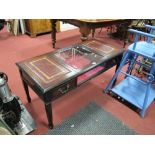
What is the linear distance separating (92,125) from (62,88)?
61cm

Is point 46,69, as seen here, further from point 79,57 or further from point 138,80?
point 138,80

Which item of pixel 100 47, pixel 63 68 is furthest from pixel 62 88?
pixel 100 47

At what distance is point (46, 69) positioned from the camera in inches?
53.6

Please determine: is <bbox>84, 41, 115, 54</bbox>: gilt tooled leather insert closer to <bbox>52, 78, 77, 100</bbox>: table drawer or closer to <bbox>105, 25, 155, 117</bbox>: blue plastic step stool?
<bbox>105, 25, 155, 117</bbox>: blue plastic step stool

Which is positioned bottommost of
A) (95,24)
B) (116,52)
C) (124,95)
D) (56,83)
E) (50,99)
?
(124,95)

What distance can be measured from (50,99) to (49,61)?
0.45 meters

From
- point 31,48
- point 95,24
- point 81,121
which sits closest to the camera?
point 81,121

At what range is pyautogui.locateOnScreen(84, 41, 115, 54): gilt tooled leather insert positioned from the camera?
1.76 m

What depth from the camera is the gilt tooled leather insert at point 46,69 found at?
49.9 inches

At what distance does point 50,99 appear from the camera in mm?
1235

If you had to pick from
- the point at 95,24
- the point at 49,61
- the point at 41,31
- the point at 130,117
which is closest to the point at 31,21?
the point at 41,31

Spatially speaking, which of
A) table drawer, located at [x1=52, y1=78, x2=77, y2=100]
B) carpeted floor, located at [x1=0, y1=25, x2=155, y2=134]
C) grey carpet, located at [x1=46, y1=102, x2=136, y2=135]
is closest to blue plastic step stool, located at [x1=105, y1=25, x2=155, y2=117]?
carpeted floor, located at [x1=0, y1=25, x2=155, y2=134]

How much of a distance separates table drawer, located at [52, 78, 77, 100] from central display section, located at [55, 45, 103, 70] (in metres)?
0.16

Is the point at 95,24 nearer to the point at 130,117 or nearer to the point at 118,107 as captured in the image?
the point at 118,107
